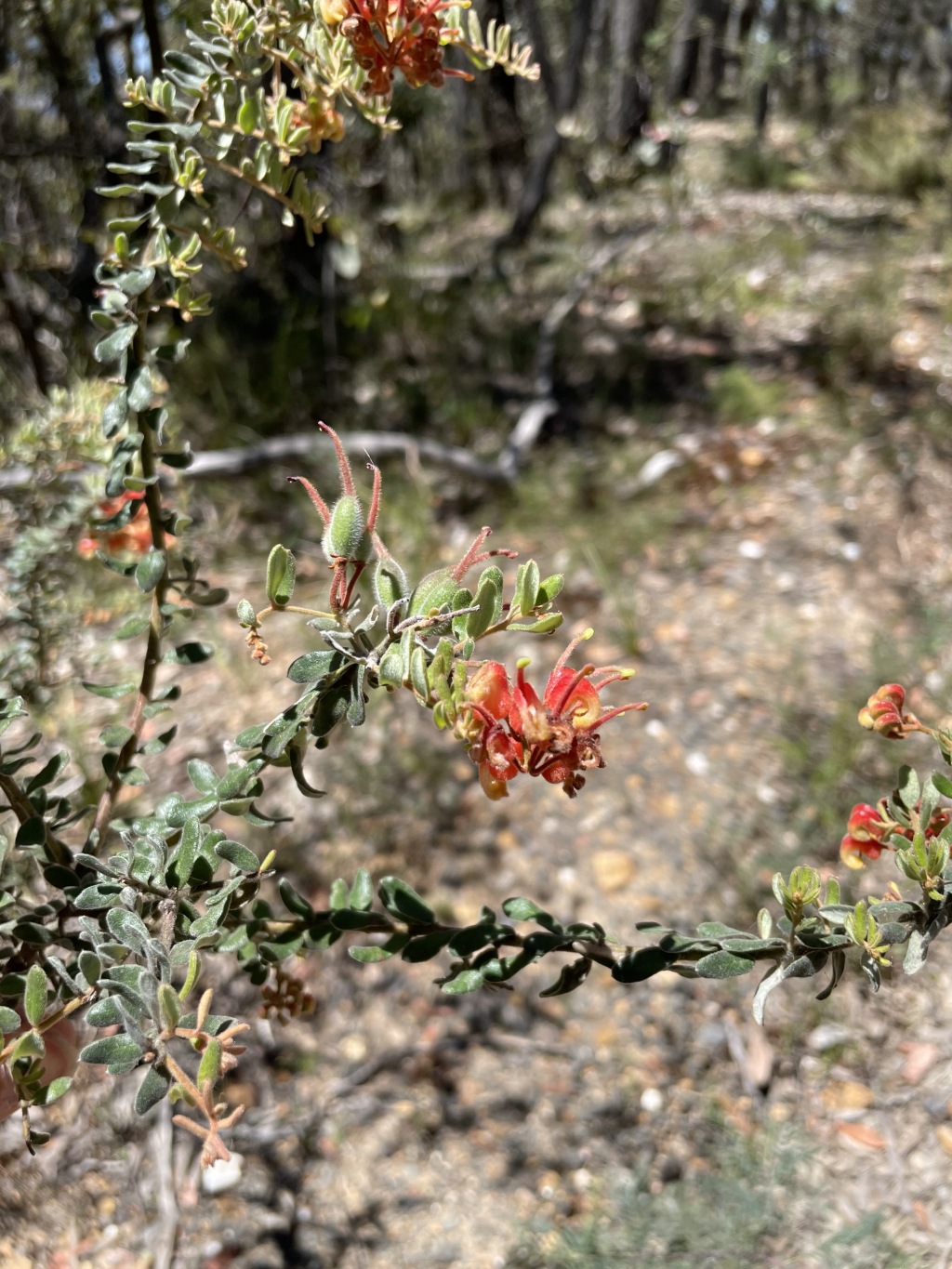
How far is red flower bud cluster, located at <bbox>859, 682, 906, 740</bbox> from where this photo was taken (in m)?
0.56

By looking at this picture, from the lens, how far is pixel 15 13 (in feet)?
4.82

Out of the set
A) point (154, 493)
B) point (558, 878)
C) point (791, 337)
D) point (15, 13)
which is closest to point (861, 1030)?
point (558, 878)

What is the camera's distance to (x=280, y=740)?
0.49 meters

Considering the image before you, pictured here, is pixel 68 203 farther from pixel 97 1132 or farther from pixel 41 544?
pixel 97 1132

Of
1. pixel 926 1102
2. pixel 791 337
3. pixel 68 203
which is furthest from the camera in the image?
pixel 791 337

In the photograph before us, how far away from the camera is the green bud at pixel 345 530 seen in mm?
474

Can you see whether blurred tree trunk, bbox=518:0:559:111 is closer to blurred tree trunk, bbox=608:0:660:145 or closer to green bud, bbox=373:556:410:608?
blurred tree trunk, bbox=608:0:660:145

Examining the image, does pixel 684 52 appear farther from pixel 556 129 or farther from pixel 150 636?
pixel 150 636

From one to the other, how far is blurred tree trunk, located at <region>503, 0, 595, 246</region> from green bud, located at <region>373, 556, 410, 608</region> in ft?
11.3

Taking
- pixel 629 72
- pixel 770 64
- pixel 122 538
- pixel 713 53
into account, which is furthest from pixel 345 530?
pixel 713 53

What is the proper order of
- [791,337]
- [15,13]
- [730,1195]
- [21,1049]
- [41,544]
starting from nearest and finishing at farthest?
1. [21,1049]
2. [41,544]
3. [730,1195]
4. [15,13]
5. [791,337]

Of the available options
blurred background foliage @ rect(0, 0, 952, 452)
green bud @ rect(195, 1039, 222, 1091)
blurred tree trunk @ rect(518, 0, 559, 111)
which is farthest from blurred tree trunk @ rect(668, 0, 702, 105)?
green bud @ rect(195, 1039, 222, 1091)

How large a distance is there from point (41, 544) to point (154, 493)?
1.13 feet

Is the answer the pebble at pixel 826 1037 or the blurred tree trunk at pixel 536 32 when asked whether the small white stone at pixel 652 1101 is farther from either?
the blurred tree trunk at pixel 536 32
